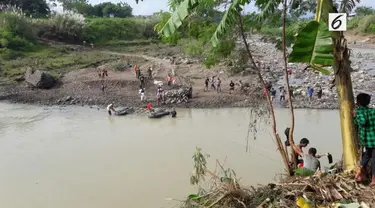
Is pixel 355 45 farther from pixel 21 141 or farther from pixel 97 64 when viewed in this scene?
pixel 21 141

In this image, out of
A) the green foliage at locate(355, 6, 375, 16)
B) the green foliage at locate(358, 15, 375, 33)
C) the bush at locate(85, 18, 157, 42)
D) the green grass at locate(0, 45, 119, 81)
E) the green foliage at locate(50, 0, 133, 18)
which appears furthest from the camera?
the green foliage at locate(50, 0, 133, 18)

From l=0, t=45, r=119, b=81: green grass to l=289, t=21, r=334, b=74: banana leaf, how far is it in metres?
26.7

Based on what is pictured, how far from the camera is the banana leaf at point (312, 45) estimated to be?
4.62 meters

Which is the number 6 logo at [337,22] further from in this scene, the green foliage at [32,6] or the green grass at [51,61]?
the green foliage at [32,6]

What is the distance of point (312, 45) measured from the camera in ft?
15.3

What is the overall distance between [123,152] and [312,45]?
34.9 feet

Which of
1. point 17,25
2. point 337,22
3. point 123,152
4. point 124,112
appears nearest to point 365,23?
point 124,112

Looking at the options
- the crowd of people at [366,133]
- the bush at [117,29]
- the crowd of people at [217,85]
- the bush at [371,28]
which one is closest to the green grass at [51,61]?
the bush at [117,29]

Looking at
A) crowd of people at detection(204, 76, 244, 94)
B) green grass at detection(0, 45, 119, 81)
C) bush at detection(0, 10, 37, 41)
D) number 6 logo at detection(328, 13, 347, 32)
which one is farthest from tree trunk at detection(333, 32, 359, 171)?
bush at detection(0, 10, 37, 41)

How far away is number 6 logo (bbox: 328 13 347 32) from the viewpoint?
4.71m

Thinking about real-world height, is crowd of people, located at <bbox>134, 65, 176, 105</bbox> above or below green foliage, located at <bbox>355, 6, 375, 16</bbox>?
below

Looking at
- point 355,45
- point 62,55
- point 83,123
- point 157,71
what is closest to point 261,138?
point 83,123

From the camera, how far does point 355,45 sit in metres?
44.1

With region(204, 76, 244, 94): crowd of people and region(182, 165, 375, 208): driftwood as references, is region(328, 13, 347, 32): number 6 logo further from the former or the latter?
region(204, 76, 244, 94): crowd of people
